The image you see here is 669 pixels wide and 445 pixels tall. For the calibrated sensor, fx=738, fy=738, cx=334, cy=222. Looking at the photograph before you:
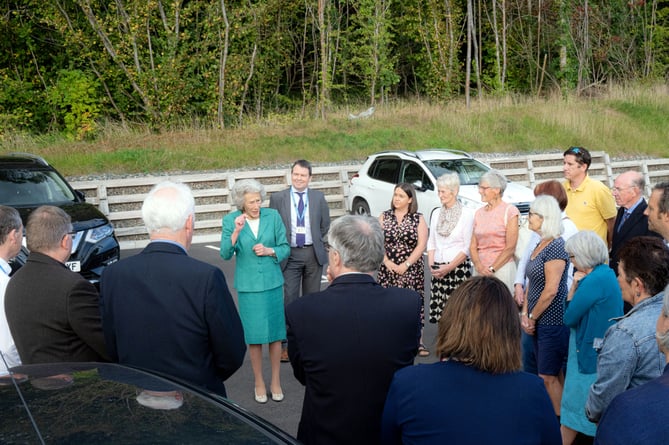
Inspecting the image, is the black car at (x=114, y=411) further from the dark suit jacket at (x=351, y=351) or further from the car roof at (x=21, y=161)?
the car roof at (x=21, y=161)

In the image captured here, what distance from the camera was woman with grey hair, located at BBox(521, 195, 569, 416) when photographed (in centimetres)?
560

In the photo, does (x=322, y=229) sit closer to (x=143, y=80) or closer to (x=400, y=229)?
(x=400, y=229)

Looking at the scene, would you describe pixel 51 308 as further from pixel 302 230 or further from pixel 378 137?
pixel 378 137

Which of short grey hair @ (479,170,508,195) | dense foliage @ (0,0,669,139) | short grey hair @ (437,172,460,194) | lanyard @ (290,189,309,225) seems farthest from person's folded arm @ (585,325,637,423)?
dense foliage @ (0,0,669,139)

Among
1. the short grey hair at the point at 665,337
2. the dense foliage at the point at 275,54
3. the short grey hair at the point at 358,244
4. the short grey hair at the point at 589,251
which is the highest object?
the dense foliage at the point at 275,54

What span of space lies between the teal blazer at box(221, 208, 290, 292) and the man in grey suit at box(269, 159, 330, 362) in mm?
784

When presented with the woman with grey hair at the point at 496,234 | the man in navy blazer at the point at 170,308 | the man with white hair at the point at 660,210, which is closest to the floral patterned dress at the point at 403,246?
the woman with grey hair at the point at 496,234

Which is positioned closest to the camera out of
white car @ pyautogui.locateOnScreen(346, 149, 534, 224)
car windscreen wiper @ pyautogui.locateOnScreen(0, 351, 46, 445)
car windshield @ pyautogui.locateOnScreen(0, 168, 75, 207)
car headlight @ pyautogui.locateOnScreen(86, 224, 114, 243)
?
car windscreen wiper @ pyautogui.locateOnScreen(0, 351, 46, 445)

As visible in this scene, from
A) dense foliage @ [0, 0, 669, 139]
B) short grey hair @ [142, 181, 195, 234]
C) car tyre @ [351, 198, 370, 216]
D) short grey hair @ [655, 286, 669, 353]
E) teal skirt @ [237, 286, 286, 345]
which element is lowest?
car tyre @ [351, 198, 370, 216]

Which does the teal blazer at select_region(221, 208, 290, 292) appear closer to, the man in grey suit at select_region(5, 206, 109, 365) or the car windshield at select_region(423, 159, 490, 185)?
the man in grey suit at select_region(5, 206, 109, 365)

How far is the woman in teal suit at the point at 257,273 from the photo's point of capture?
254 inches

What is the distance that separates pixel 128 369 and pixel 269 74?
3024 centimetres

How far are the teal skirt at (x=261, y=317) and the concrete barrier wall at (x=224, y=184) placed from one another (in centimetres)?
925

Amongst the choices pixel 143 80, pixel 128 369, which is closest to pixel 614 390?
pixel 128 369
